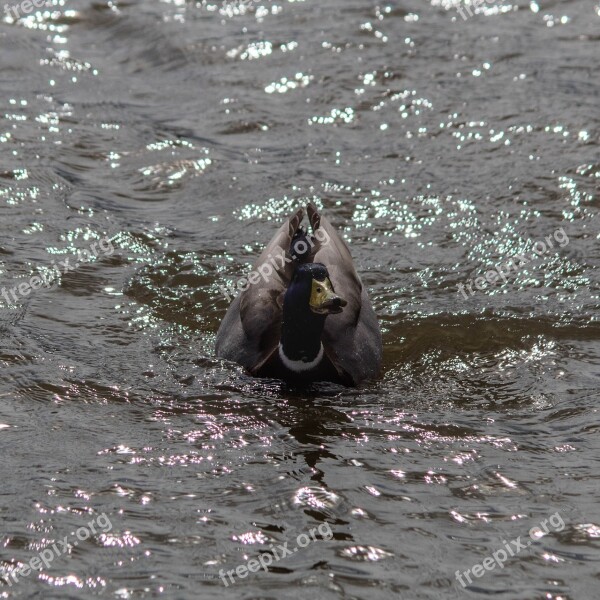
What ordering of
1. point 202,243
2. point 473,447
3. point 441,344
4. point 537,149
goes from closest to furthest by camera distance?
point 473,447 → point 441,344 → point 202,243 → point 537,149

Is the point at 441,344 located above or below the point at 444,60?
below

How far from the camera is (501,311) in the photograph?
9336mm

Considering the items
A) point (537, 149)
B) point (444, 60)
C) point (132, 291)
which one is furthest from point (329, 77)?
point (132, 291)

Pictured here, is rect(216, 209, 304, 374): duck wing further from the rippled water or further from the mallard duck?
the rippled water

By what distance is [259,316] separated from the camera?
28.1 ft

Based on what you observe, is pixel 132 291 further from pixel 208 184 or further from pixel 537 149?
pixel 537 149

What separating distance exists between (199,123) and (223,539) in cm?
715

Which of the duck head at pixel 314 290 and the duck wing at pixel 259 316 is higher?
the duck head at pixel 314 290

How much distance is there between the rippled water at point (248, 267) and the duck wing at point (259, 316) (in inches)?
5.7

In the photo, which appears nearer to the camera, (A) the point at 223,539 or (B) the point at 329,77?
(A) the point at 223,539

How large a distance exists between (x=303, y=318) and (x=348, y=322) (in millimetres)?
532

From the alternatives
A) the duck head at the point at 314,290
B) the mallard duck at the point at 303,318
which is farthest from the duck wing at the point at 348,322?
the duck head at the point at 314,290

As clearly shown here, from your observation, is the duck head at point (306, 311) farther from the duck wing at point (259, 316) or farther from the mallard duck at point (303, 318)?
the duck wing at point (259, 316)

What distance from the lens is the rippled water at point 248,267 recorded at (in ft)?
20.6
